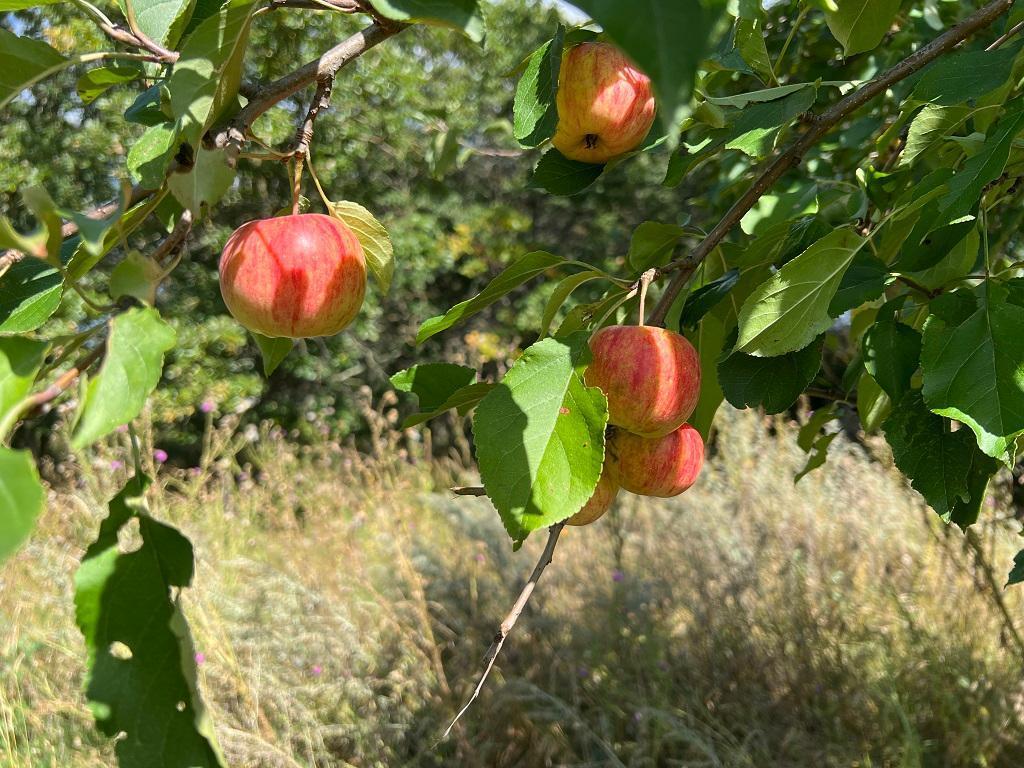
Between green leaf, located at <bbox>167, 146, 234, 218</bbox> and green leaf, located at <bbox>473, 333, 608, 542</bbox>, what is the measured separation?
182 mm

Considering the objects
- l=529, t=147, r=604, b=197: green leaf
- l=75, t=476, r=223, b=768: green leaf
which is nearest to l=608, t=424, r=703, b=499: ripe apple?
l=529, t=147, r=604, b=197: green leaf

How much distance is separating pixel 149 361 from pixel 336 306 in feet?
0.80

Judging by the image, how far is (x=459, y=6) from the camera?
34 cm

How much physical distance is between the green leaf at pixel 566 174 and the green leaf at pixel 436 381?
7.0 inches

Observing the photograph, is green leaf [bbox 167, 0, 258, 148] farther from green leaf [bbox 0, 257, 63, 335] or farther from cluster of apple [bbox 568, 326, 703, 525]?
cluster of apple [bbox 568, 326, 703, 525]

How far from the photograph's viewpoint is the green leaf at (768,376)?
59cm

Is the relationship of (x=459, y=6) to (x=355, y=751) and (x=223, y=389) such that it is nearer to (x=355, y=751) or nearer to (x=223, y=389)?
(x=355, y=751)

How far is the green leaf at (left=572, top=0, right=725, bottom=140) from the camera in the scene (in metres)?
0.21

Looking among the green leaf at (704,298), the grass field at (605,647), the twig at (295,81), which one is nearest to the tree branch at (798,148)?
the green leaf at (704,298)

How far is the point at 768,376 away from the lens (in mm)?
599

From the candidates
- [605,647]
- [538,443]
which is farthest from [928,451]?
[605,647]

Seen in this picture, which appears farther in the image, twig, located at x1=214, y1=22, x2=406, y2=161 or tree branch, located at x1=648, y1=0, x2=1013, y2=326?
tree branch, located at x1=648, y1=0, x2=1013, y2=326

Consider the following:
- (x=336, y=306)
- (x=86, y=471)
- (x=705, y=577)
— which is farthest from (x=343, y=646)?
(x=336, y=306)

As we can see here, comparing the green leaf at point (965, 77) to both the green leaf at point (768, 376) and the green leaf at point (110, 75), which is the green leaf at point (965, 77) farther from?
the green leaf at point (110, 75)
